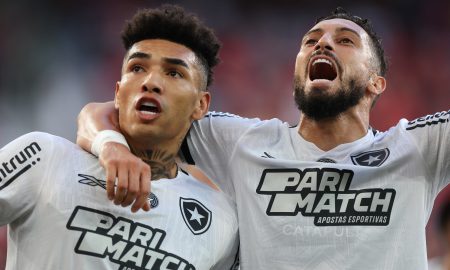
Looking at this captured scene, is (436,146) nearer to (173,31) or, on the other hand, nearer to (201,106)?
(201,106)

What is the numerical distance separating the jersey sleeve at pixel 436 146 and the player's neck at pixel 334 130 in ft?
1.00

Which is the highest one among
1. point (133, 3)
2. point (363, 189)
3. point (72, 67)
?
point (133, 3)

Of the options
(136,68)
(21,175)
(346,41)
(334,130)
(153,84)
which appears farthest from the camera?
(346,41)

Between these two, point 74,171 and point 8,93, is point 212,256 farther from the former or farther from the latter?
point 8,93

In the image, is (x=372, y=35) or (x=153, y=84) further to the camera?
(x=372, y=35)

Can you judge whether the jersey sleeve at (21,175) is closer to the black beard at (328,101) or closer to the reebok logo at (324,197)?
the reebok logo at (324,197)

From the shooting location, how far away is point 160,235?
288 cm

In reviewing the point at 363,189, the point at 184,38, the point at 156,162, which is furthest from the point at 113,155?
the point at 363,189

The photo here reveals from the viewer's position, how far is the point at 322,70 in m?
3.49

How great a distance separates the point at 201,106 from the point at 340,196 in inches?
29.0

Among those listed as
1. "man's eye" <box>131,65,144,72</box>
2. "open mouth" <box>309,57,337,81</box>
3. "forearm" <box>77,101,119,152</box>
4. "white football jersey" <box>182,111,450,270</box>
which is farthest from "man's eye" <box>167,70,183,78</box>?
"open mouth" <box>309,57,337,81</box>

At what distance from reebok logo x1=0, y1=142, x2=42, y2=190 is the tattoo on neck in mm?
478

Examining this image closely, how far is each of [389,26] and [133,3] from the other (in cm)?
281

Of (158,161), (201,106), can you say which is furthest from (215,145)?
(158,161)
